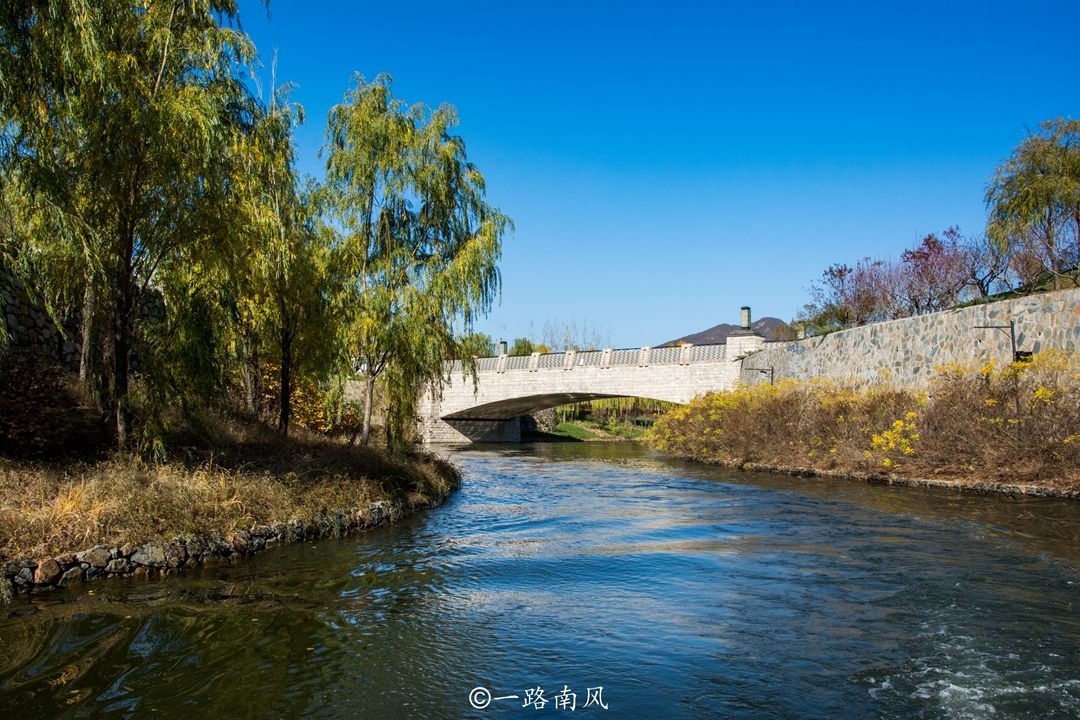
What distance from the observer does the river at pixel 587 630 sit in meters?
4.85

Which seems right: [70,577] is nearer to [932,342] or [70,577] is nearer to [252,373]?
[252,373]

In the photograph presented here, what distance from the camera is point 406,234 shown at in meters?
15.8

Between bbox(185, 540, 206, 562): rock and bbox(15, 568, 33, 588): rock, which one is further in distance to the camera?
bbox(185, 540, 206, 562): rock

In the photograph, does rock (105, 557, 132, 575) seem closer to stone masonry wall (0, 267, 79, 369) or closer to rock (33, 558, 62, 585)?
rock (33, 558, 62, 585)

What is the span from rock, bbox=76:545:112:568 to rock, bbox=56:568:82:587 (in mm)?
116

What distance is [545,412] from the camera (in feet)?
174

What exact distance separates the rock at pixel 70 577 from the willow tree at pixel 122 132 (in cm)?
251

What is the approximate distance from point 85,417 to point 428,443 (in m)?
31.6

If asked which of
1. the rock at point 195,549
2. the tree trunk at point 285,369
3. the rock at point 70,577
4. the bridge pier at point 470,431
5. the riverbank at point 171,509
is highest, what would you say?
the tree trunk at point 285,369

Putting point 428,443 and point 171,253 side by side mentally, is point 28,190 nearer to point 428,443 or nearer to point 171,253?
point 171,253

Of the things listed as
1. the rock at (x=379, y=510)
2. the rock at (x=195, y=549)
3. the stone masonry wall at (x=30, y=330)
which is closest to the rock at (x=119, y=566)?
the rock at (x=195, y=549)

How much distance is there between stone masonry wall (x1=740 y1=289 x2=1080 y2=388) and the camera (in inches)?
573

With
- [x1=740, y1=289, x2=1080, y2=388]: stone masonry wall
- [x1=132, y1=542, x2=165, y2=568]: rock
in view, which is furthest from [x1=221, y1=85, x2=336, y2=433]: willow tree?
[x1=740, y1=289, x2=1080, y2=388]: stone masonry wall

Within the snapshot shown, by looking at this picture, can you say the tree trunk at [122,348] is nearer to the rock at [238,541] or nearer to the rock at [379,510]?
the rock at [238,541]
